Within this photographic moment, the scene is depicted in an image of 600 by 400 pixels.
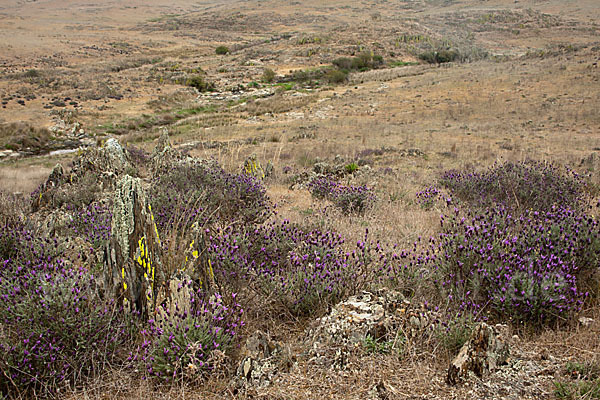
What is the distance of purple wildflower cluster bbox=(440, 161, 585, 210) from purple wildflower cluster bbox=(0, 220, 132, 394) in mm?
4777

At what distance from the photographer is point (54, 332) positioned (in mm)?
2652

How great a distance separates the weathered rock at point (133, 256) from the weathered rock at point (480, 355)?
2.21 metres

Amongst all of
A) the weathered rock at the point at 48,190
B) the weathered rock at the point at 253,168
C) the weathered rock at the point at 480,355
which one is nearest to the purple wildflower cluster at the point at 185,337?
the weathered rock at the point at 480,355

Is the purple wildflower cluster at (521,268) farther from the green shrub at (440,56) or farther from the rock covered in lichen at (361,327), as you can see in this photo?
the green shrub at (440,56)

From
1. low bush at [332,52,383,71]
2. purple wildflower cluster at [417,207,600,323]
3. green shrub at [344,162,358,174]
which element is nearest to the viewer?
purple wildflower cluster at [417,207,600,323]

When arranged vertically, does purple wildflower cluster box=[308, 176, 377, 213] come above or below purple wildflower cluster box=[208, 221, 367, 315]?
below

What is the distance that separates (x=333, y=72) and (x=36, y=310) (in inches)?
1773

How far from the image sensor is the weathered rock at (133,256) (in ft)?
9.97

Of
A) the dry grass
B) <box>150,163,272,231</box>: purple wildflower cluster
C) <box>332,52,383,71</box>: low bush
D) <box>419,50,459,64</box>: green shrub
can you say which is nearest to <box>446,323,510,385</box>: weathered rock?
<box>150,163,272,231</box>: purple wildflower cluster

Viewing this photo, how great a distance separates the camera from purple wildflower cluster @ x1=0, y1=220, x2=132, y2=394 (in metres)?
2.53

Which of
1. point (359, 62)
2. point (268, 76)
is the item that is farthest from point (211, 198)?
point (359, 62)

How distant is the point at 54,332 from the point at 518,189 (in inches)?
247

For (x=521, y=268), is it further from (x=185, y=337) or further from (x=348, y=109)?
(x=348, y=109)

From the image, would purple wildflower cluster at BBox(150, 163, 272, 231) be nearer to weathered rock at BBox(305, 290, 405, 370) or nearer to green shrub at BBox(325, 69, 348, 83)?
weathered rock at BBox(305, 290, 405, 370)
